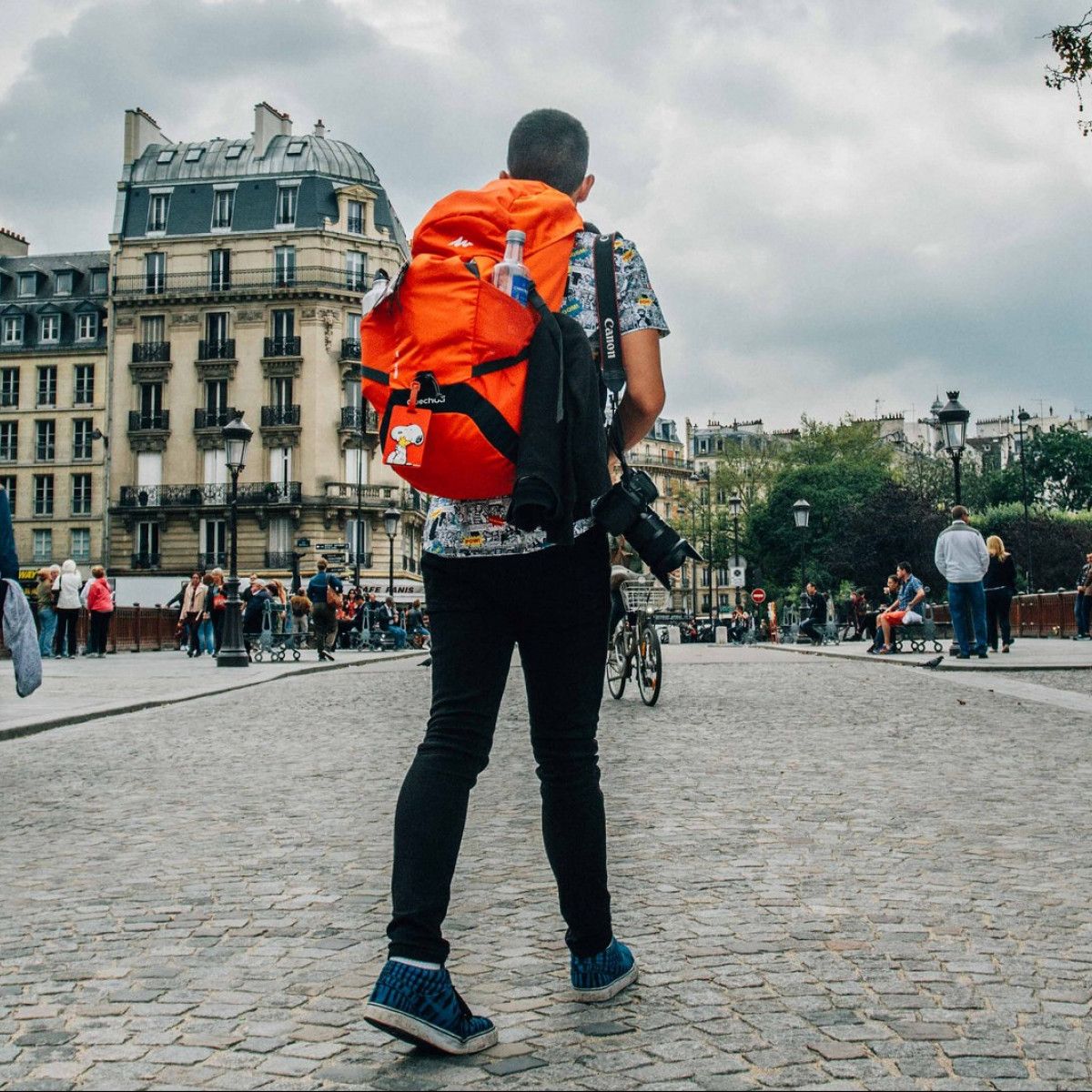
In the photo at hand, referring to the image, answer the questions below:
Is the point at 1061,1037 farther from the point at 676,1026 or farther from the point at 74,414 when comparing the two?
the point at 74,414

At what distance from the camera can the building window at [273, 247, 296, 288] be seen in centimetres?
6309

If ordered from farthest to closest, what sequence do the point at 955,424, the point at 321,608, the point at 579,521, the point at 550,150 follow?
the point at 321,608, the point at 955,424, the point at 550,150, the point at 579,521

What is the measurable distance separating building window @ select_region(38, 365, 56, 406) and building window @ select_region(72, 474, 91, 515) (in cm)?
428

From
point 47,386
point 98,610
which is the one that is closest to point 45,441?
point 47,386

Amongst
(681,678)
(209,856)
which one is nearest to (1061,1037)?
(209,856)

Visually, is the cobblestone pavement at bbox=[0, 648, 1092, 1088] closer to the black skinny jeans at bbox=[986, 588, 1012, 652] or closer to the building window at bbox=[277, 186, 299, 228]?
the black skinny jeans at bbox=[986, 588, 1012, 652]

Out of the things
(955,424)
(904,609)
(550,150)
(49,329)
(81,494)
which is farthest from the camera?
(49,329)

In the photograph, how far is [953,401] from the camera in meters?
21.5

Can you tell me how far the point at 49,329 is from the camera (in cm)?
6869

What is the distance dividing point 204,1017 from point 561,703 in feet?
3.60

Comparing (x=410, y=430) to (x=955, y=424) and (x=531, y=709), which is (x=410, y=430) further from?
(x=955, y=424)

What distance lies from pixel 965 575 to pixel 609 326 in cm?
1523

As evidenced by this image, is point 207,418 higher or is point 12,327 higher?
point 12,327

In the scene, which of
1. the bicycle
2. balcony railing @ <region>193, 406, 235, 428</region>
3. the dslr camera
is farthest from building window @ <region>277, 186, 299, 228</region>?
the dslr camera
